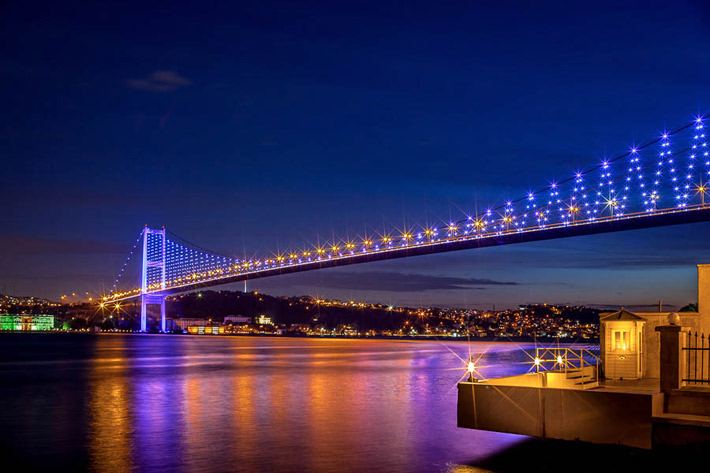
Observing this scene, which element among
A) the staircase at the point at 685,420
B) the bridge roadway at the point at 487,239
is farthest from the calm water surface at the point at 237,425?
the bridge roadway at the point at 487,239

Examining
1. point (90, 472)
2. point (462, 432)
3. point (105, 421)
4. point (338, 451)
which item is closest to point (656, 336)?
point (462, 432)

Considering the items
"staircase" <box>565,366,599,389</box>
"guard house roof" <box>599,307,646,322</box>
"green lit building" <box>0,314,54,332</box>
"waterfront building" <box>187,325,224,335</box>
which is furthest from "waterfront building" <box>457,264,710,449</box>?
"green lit building" <box>0,314,54,332</box>

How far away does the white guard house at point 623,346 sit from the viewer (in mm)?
15938

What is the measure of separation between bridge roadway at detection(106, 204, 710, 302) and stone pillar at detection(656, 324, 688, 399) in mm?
35998

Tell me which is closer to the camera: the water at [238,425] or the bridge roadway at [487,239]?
the water at [238,425]

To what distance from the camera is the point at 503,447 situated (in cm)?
1370

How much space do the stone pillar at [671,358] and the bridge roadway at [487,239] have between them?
3600 centimetres

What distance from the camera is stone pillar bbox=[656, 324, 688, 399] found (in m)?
10.6

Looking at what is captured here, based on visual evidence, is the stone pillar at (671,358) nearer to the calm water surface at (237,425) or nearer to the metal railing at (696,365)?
the metal railing at (696,365)

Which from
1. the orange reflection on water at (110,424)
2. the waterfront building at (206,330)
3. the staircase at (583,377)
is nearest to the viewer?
the orange reflection on water at (110,424)

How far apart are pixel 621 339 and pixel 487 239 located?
44.9 meters

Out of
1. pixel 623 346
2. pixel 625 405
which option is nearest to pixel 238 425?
pixel 623 346

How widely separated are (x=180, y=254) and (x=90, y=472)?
4358 inches

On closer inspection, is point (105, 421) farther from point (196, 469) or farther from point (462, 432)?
Answer: point (462, 432)
